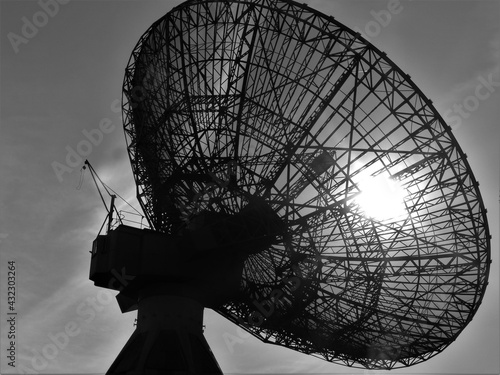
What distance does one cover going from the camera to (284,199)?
88.1 feet

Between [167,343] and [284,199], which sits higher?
[284,199]

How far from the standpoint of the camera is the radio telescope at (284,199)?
86.9ft

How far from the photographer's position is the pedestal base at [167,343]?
26.0 metres

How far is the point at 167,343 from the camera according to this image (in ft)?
87.8

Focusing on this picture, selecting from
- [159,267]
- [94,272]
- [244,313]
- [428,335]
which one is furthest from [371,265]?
[94,272]

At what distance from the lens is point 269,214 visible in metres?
26.5

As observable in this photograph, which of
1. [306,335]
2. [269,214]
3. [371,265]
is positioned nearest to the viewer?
[269,214]

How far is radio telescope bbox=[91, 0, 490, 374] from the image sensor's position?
2648 centimetres

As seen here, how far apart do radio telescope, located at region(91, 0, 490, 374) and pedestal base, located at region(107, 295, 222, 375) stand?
71mm

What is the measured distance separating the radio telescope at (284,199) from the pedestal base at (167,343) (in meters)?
0.07

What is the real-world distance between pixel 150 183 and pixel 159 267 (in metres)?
5.07

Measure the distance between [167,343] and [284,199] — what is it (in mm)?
8416

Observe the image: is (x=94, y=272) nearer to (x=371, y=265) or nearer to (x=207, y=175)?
(x=207, y=175)

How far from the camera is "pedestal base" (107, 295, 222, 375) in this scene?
85.1 ft
